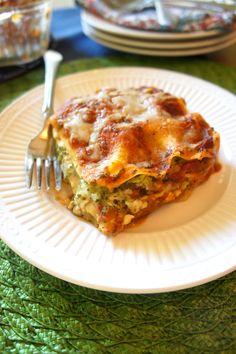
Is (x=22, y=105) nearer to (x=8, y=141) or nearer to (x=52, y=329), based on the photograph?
(x=8, y=141)

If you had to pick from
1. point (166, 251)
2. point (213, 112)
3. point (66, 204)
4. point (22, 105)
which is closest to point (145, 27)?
point (213, 112)

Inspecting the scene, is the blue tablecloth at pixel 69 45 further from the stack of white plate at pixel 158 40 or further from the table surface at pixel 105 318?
the table surface at pixel 105 318

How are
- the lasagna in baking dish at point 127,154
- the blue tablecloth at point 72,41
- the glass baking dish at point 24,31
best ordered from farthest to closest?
the blue tablecloth at point 72,41
the glass baking dish at point 24,31
the lasagna in baking dish at point 127,154

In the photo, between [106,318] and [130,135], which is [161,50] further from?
[106,318]

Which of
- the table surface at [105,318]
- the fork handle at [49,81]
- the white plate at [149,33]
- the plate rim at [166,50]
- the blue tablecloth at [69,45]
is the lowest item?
the table surface at [105,318]

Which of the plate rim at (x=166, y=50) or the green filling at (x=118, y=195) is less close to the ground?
the plate rim at (x=166, y=50)

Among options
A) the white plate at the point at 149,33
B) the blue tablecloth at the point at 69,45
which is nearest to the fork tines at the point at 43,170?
the blue tablecloth at the point at 69,45

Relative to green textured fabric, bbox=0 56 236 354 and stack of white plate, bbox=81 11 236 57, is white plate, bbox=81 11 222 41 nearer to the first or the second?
stack of white plate, bbox=81 11 236 57
